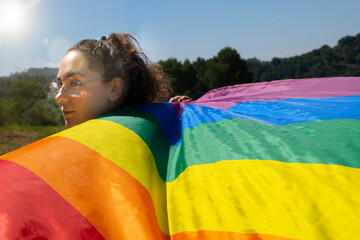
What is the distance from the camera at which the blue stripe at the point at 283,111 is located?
1145 millimetres

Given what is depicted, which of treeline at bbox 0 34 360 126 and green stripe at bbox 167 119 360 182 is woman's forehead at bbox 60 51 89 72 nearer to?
treeline at bbox 0 34 360 126

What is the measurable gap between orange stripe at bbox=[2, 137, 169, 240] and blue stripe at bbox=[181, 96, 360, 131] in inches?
23.4

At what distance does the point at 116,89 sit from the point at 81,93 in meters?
0.23

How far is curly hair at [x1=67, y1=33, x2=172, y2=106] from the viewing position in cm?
162

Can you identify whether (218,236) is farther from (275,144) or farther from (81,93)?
(81,93)

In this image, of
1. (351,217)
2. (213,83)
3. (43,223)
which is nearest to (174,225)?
(43,223)

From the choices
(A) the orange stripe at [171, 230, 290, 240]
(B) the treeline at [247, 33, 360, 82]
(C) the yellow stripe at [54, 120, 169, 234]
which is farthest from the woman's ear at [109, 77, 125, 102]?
(B) the treeline at [247, 33, 360, 82]

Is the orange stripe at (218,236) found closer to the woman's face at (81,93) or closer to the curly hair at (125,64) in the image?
the woman's face at (81,93)

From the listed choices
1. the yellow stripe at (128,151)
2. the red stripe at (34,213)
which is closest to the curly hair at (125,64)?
the yellow stripe at (128,151)

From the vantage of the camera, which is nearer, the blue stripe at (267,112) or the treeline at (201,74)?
the blue stripe at (267,112)

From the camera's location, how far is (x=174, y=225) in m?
0.79

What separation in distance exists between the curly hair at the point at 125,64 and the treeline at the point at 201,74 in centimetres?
42

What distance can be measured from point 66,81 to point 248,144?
1076 mm

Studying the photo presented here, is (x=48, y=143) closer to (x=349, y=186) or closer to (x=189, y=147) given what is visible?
(x=189, y=147)
